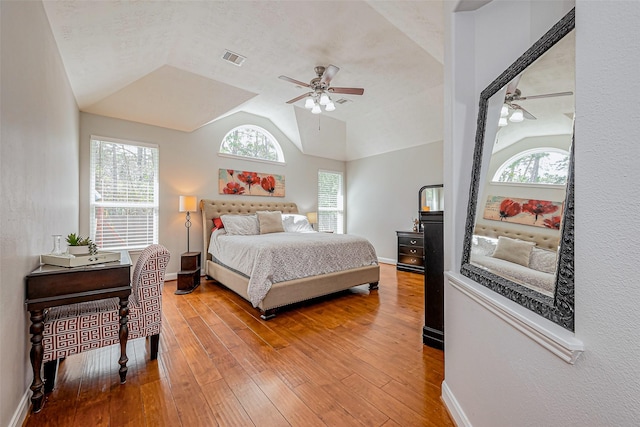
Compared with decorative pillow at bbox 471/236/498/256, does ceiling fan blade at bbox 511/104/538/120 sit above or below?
above

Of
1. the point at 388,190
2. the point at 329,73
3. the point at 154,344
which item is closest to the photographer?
the point at 154,344

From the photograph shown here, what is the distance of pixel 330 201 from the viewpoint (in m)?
6.98

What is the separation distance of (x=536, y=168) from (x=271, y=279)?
2.51m

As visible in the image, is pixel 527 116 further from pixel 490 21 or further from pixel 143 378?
pixel 143 378

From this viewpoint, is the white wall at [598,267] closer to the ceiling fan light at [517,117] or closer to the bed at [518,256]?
the bed at [518,256]

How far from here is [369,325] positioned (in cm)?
277

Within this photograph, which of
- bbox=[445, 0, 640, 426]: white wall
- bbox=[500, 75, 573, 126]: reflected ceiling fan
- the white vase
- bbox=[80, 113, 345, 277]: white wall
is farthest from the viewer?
bbox=[80, 113, 345, 277]: white wall

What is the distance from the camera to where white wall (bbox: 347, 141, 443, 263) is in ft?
18.2

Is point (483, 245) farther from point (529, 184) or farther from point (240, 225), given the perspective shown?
point (240, 225)

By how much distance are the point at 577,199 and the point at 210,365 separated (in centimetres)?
Answer: 235

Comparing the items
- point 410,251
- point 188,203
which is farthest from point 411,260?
point 188,203

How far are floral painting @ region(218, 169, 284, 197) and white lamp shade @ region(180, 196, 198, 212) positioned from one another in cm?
67

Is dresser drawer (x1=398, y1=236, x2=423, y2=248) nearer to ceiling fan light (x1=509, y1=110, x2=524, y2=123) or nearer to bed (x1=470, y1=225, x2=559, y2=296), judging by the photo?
bed (x1=470, y1=225, x2=559, y2=296)

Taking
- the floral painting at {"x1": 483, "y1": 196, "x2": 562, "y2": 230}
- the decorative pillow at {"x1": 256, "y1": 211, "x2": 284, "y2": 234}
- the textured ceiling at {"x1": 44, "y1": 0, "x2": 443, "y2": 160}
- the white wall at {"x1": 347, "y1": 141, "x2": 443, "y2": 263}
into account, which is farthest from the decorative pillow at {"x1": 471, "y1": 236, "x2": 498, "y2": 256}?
the white wall at {"x1": 347, "y1": 141, "x2": 443, "y2": 263}
